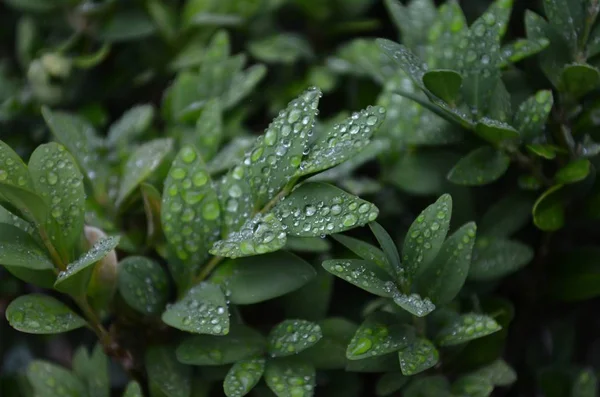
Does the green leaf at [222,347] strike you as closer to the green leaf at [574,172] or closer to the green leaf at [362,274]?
the green leaf at [362,274]

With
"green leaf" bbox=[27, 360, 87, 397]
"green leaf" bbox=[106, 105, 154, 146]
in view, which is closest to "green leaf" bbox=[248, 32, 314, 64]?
"green leaf" bbox=[106, 105, 154, 146]

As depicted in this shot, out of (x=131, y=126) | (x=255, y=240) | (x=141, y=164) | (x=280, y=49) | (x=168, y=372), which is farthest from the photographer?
(x=280, y=49)

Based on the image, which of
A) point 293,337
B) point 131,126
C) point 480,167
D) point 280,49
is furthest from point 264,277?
point 280,49

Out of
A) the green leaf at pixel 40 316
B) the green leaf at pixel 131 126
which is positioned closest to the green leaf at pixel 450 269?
the green leaf at pixel 40 316

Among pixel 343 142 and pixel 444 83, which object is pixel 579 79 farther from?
pixel 343 142

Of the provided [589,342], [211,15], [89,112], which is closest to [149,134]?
[89,112]

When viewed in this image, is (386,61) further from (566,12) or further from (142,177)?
(142,177)

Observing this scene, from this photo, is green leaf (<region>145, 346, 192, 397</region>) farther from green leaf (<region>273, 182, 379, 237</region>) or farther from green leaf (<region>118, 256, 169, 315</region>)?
green leaf (<region>273, 182, 379, 237</region>)
